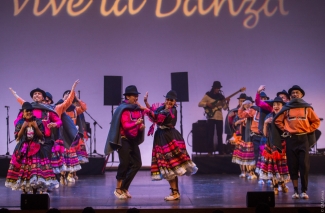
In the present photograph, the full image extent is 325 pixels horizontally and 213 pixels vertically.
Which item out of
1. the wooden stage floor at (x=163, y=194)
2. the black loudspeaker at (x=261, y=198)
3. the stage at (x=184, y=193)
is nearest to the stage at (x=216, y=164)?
the stage at (x=184, y=193)

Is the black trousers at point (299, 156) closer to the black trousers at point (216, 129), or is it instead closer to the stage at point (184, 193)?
the stage at point (184, 193)

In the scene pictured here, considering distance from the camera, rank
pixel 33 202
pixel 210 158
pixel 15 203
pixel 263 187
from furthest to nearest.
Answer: pixel 210 158, pixel 263 187, pixel 15 203, pixel 33 202

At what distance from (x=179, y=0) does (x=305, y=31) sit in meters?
2.91

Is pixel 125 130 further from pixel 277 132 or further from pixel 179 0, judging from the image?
pixel 179 0

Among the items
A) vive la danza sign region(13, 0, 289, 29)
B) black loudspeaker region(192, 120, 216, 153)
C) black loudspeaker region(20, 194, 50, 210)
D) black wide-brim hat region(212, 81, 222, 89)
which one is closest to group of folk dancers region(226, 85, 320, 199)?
black loudspeaker region(20, 194, 50, 210)

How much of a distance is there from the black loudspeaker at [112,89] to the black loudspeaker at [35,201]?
5338 mm

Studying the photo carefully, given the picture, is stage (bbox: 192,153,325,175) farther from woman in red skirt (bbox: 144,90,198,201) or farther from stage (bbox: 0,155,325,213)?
woman in red skirt (bbox: 144,90,198,201)

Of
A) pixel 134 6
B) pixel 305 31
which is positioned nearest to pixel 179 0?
pixel 134 6

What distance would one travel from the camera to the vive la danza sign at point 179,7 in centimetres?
1086

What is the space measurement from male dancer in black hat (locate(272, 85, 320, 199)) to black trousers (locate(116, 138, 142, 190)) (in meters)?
2.03

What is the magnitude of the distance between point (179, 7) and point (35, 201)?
668 centimetres

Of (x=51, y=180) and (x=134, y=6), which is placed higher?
(x=134, y=6)

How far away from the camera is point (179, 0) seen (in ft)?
35.9

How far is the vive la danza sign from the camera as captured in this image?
1086 centimetres
